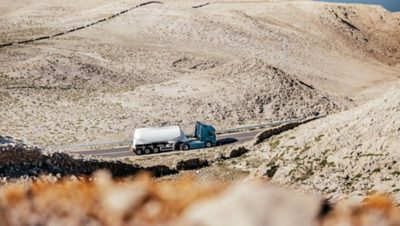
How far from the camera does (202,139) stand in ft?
158

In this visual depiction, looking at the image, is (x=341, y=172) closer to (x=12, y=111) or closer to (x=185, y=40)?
(x=12, y=111)

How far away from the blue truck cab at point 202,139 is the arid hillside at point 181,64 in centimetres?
961

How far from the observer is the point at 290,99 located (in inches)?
2618

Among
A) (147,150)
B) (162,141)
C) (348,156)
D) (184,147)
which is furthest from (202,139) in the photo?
(348,156)

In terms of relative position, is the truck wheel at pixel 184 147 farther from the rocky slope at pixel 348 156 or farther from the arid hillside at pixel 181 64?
the rocky slope at pixel 348 156

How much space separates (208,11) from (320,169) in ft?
359

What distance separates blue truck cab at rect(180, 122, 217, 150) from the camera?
4728 centimetres

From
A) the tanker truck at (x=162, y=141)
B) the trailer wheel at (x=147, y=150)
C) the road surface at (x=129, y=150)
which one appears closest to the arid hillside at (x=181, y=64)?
the road surface at (x=129, y=150)

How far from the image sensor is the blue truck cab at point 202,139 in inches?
1861

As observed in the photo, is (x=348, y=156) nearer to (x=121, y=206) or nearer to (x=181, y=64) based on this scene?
(x=121, y=206)

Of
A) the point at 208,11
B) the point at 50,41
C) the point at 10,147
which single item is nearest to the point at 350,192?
the point at 10,147

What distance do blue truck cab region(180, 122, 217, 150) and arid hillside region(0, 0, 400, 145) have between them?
Answer: 9.61 m

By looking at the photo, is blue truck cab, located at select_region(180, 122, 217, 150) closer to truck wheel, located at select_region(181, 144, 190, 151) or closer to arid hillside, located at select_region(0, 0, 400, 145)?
truck wheel, located at select_region(181, 144, 190, 151)

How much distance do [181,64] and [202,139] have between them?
46878 mm
